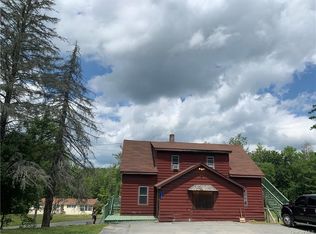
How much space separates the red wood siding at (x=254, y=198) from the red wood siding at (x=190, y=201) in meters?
2.42

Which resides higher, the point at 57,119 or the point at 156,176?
the point at 57,119

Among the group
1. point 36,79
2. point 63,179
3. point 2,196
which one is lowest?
point 2,196

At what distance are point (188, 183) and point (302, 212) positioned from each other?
8.96 metres

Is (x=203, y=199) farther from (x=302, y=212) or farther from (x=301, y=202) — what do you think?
(x=302, y=212)

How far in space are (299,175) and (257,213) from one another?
3987 cm

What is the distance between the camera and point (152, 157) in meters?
35.0

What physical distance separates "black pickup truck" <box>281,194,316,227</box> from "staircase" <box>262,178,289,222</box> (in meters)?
5.29

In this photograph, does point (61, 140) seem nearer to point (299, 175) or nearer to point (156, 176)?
point (156, 176)

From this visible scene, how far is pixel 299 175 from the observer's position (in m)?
69.2

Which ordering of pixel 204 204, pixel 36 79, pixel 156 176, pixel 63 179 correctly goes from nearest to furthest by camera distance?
pixel 36 79 → pixel 63 179 → pixel 204 204 → pixel 156 176

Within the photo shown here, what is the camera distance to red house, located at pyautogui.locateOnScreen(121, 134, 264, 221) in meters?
29.5

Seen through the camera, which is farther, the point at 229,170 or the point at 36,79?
the point at 229,170

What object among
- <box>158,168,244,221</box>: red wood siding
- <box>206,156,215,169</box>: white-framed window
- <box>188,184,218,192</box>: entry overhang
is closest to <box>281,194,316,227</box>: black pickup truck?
<box>158,168,244,221</box>: red wood siding

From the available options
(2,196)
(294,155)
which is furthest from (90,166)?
(294,155)
